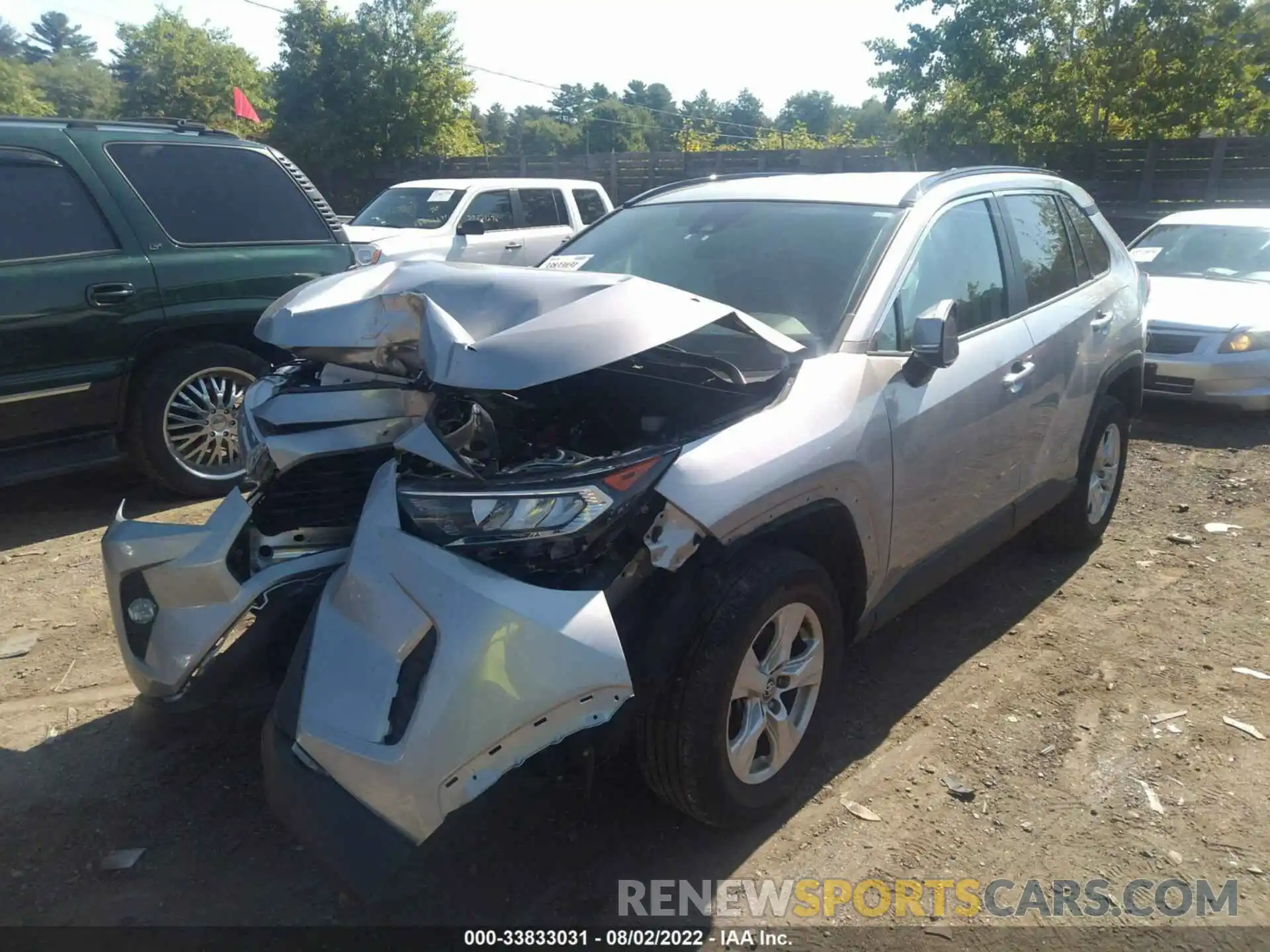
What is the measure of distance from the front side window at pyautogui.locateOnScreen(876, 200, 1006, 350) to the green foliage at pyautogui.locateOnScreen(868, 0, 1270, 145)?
1801 centimetres

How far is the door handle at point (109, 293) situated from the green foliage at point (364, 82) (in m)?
24.7

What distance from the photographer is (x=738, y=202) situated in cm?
402

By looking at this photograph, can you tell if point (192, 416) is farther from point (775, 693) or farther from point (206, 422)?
point (775, 693)

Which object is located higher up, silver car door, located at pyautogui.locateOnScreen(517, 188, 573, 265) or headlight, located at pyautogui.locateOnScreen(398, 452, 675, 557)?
headlight, located at pyautogui.locateOnScreen(398, 452, 675, 557)

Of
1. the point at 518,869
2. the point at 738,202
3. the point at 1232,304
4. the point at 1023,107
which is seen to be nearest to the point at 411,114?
the point at 1023,107

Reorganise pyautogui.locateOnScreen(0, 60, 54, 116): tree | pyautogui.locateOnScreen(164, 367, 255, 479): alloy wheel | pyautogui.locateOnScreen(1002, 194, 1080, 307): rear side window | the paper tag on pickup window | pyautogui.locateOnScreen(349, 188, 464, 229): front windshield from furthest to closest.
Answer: pyautogui.locateOnScreen(0, 60, 54, 116): tree
pyautogui.locateOnScreen(349, 188, 464, 229): front windshield
pyautogui.locateOnScreen(164, 367, 255, 479): alloy wheel
pyautogui.locateOnScreen(1002, 194, 1080, 307): rear side window
the paper tag on pickup window

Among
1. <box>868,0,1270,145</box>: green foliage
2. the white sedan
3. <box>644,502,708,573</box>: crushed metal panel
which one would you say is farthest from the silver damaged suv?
<box>868,0,1270,145</box>: green foliage

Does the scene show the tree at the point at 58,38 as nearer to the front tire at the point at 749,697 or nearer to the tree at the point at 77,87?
the tree at the point at 77,87

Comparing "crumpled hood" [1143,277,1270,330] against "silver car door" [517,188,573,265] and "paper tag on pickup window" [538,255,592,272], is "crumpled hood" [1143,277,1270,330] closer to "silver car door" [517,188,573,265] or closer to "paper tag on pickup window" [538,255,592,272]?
"paper tag on pickup window" [538,255,592,272]

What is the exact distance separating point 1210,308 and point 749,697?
738cm

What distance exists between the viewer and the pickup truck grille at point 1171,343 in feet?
25.9

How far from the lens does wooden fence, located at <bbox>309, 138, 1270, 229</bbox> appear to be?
16875 millimetres

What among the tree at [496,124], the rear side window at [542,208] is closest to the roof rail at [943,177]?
the rear side window at [542,208]

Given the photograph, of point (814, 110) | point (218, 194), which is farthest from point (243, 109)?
point (814, 110)
